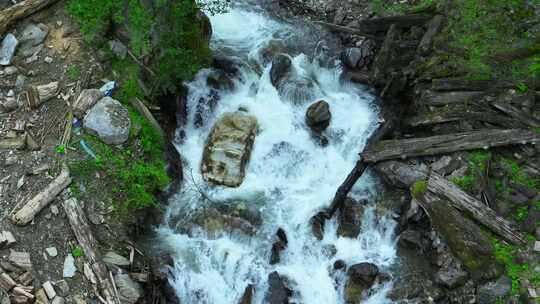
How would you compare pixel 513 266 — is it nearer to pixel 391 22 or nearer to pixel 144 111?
pixel 391 22

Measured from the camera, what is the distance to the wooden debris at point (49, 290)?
20.8ft

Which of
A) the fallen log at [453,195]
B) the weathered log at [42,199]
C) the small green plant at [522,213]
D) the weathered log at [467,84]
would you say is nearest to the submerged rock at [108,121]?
the weathered log at [42,199]

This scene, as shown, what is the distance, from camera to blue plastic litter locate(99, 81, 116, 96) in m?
8.30

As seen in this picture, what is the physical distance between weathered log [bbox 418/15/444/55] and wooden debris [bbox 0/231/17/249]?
9.13m

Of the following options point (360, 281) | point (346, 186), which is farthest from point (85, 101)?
point (360, 281)

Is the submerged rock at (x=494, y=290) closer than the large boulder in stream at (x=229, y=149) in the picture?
Yes

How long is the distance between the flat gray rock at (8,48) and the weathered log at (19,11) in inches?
6.6

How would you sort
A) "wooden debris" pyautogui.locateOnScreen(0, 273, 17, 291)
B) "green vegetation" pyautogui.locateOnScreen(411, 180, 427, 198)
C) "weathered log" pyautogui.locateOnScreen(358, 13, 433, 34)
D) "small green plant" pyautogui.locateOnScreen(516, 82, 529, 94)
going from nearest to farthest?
1. "wooden debris" pyautogui.locateOnScreen(0, 273, 17, 291)
2. "green vegetation" pyautogui.locateOnScreen(411, 180, 427, 198)
3. "small green plant" pyautogui.locateOnScreen(516, 82, 529, 94)
4. "weathered log" pyautogui.locateOnScreen(358, 13, 433, 34)

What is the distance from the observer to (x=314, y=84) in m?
10.8

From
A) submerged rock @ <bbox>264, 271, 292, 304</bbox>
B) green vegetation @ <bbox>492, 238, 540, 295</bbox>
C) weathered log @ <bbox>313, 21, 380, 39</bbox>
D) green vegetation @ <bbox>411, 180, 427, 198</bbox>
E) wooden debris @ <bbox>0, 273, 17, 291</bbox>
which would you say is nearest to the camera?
wooden debris @ <bbox>0, 273, 17, 291</bbox>

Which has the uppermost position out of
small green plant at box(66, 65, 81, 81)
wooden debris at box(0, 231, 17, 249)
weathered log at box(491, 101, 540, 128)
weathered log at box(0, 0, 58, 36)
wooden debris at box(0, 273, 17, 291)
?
weathered log at box(0, 0, 58, 36)

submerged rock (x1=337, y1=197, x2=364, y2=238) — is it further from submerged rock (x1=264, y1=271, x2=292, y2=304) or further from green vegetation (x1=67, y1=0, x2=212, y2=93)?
green vegetation (x1=67, y1=0, x2=212, y2=93)

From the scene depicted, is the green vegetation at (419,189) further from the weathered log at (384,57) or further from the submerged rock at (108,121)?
the submerged rock at (108,121)

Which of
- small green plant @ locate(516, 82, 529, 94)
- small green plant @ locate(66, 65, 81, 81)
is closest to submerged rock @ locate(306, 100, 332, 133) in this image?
small green plant @ locate(516, 82, 529, 94)
